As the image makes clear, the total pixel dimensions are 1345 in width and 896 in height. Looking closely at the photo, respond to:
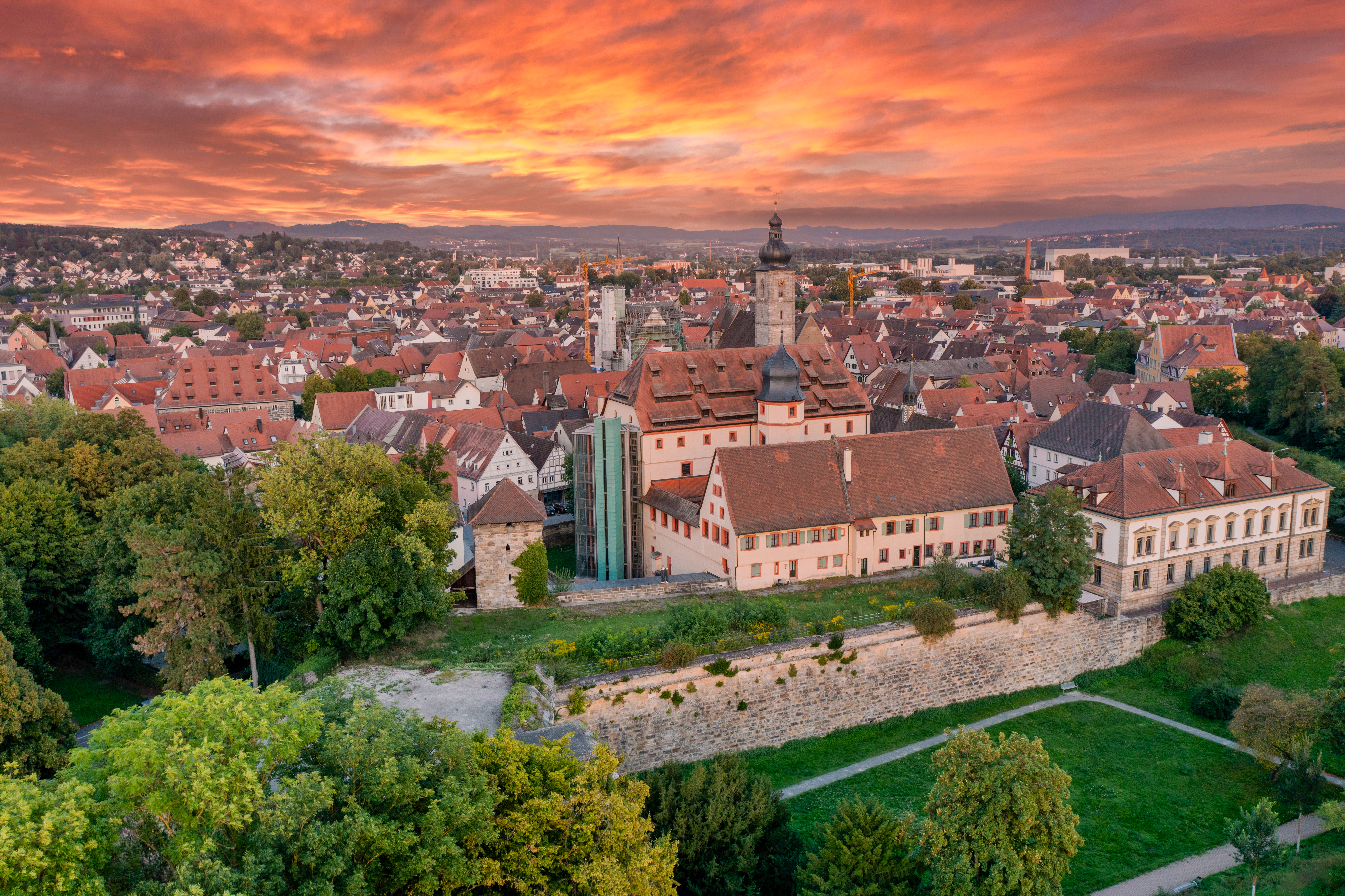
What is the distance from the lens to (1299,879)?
27.1 metres

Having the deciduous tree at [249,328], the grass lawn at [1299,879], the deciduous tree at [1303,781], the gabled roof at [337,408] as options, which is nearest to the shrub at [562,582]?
the grass lawn at [1299,879]

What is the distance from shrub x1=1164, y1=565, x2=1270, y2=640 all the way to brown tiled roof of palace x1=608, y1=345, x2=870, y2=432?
1914 centimetres

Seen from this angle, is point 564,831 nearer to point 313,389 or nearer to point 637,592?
point 637,592

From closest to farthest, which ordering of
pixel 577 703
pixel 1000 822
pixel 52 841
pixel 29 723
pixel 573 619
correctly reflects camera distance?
pixel 52 841 → pixel 1000 822 → pixel 29 723 → pixel 577 703 → pixel 573 619

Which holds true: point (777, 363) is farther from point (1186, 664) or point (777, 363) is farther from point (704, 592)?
point (1186, 664)

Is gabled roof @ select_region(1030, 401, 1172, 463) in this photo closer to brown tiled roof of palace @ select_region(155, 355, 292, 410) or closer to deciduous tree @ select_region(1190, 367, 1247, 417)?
deciduous tree @ select_region(1190, 367, 1247, 417)

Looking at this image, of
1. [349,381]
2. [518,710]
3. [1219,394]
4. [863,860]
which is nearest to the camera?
[863,860]

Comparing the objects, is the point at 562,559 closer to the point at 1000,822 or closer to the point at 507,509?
the point at 507,509

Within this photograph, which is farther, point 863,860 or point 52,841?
point 863,860

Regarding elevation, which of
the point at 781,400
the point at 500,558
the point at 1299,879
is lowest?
the point at 1299,879

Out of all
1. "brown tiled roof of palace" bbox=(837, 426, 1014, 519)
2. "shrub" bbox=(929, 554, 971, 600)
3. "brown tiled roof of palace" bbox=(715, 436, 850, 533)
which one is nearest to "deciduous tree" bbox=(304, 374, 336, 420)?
"brown tiled roof of palace" bbox=(715, 436, 850, 533)

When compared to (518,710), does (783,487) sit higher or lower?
higher

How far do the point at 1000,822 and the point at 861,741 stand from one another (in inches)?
667

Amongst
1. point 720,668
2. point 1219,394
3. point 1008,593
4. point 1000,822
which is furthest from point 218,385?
point 1219,394
